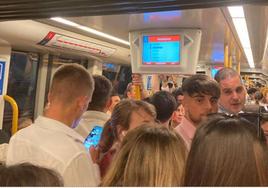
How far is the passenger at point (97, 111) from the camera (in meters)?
2.54

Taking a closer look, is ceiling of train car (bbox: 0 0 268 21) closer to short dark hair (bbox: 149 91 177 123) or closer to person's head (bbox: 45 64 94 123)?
person's head (bbox: 45 64 94 123)

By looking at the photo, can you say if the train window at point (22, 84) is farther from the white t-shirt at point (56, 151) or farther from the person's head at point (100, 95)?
the white t-shirt at point (56, 151)

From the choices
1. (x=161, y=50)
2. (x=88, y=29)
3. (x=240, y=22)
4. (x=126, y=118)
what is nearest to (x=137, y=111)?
(x=126, y=118)

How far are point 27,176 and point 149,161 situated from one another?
1.41 feet

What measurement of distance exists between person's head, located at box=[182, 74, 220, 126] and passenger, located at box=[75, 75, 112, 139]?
26.2 inches

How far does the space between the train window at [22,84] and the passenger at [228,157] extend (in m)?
3.98

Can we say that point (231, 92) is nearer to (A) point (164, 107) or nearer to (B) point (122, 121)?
(A) point (164, 107)

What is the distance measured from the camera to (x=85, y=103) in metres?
1.97

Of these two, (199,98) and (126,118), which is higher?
(199,98)

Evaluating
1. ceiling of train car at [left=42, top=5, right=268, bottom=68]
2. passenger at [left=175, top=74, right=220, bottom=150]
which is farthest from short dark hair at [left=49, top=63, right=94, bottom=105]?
ceiling of train car at [left=42, top=5, right=268, bottom=68]

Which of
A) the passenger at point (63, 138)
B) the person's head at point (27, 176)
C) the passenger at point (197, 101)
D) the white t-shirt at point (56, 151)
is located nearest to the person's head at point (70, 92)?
the passenger at point (63, 138)

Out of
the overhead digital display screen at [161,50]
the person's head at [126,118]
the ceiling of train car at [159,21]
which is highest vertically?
the ceiling of train car at [159,21]

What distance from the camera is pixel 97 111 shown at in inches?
101

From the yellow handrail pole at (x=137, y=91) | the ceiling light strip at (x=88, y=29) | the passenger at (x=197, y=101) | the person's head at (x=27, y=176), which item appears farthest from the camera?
the ceiling light strip at (x=88, y=29)
